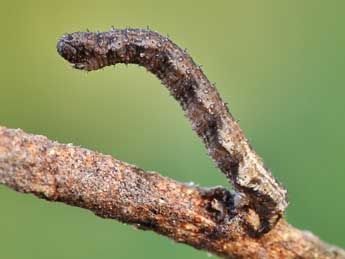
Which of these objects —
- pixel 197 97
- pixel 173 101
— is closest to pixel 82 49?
pixel 197 97

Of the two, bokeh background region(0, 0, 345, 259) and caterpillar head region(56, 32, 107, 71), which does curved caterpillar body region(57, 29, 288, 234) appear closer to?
caterpillar head region(56, 32, 107, 71)

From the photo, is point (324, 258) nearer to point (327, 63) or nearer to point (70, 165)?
point (70, 165)

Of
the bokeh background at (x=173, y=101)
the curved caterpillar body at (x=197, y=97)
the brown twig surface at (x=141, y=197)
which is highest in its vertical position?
the bokeh background at (x=173, y=101)

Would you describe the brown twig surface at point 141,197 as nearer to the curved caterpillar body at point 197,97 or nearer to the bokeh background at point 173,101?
the curved caterpillar body at point 197,97

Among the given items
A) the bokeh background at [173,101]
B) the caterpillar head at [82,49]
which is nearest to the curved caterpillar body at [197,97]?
the caterpillar head at [82,49]

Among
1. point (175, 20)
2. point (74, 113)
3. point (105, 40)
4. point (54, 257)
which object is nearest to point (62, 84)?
point (74, 113)
